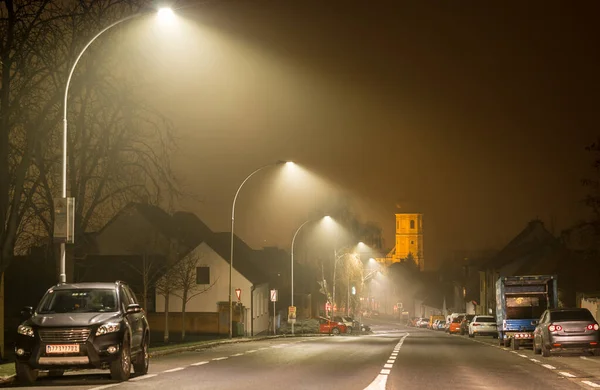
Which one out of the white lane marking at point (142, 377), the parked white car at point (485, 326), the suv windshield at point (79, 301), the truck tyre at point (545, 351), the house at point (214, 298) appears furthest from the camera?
the house at point (214, 298)

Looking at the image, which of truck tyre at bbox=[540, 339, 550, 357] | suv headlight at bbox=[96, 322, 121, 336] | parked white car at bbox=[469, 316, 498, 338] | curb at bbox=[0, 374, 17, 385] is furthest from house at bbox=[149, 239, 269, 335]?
suv headlight at bbox=[96, 322, 121, 336]

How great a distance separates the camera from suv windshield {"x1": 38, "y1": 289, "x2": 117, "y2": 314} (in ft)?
62.5

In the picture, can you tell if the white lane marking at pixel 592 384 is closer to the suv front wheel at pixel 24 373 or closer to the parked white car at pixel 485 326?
the suv front wheel at pixel 24 373

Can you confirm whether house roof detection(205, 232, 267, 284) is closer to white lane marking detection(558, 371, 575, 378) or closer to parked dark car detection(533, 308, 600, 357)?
parked dark car detection(533, 308, 600, 357)

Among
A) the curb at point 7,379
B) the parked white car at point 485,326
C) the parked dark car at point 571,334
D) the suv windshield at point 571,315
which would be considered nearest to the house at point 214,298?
the parked white car at point 485,326

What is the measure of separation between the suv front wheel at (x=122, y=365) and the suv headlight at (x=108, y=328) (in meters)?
0.32

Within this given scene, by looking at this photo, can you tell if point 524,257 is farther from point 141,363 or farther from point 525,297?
point 141,363

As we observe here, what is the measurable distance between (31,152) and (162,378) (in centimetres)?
1068

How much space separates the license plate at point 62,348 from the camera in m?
17.5

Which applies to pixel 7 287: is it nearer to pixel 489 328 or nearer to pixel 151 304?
pixel 151 304

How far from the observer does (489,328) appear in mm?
63219

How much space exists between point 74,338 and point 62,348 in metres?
0.27

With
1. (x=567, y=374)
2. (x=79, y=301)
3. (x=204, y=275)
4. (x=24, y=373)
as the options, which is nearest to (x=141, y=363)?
(x=79, y=301)

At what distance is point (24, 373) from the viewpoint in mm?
17734
